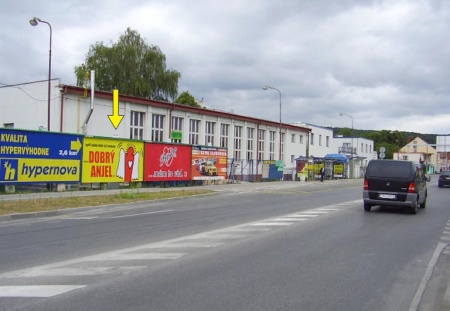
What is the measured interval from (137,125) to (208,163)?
763cm

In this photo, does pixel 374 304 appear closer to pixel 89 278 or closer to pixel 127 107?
pixel 89 278

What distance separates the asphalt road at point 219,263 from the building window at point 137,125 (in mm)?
22393

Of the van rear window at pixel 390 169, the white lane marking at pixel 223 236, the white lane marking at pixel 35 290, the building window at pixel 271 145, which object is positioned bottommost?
the white lane marking at pixel 35 290

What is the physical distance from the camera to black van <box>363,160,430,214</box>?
15984mm

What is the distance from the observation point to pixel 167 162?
28.7 metres

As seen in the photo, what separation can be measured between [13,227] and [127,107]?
2359 centimetres

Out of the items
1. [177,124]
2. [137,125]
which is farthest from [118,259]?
[177,124]

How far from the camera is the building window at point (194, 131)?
1625 inches

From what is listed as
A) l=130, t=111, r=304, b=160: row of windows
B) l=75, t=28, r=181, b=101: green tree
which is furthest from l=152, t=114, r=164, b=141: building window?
l=75, t=28, r=181, b=101: green tree

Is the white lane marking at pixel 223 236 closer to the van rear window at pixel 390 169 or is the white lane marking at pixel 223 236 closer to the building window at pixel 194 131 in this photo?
the van rear window at pixel 390 169

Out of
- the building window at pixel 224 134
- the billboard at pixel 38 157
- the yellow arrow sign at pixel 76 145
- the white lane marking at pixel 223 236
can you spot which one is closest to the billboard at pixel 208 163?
the yellow arrow sign at pixel 76 145

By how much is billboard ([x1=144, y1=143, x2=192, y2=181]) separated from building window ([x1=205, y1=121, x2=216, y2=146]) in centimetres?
1289

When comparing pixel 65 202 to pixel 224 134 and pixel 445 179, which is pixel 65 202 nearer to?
pixel 224 134

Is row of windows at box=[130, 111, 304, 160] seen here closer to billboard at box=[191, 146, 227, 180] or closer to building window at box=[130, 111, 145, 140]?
building window at box=[130, 111, 145, 140]
